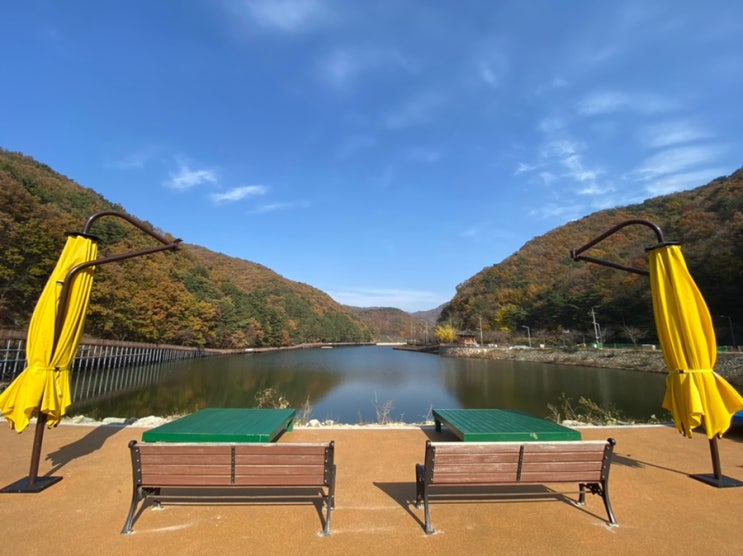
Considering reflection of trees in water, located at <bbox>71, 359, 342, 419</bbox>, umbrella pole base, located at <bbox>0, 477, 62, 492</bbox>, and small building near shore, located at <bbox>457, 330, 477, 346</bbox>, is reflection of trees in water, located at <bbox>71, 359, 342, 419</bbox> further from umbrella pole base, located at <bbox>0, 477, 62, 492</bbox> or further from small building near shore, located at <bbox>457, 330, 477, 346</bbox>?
small building near shore, located at <bbox>457, 330, 477, 346</bbox>

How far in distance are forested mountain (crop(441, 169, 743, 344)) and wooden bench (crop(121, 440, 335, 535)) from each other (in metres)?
24.1

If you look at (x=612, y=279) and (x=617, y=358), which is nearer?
(x=617, y=358)

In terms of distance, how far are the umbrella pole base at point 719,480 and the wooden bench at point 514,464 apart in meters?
1.86

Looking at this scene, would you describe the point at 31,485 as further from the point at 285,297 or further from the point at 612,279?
the point at 285,297

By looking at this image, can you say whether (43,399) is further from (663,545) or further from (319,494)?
Answer: (663,545)

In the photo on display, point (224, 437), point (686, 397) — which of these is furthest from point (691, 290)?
point (224, 437)

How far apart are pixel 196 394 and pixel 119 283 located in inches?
915

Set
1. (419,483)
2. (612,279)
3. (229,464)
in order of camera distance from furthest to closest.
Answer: (612,279) → (419,483) → (229,464)

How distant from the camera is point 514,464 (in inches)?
121

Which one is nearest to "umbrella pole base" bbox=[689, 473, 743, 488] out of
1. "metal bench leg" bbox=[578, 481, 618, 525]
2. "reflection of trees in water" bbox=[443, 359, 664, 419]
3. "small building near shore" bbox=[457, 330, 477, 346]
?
"metal bench leg" bbox=[578, 481, 618, 525]

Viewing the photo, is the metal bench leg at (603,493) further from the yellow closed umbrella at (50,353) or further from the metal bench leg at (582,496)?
the yellow closed umbrella at (50,353)

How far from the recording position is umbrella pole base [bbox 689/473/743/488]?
4.04m

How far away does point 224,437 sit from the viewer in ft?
14.1

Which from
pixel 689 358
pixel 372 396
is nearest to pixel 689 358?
pixel 689 358
